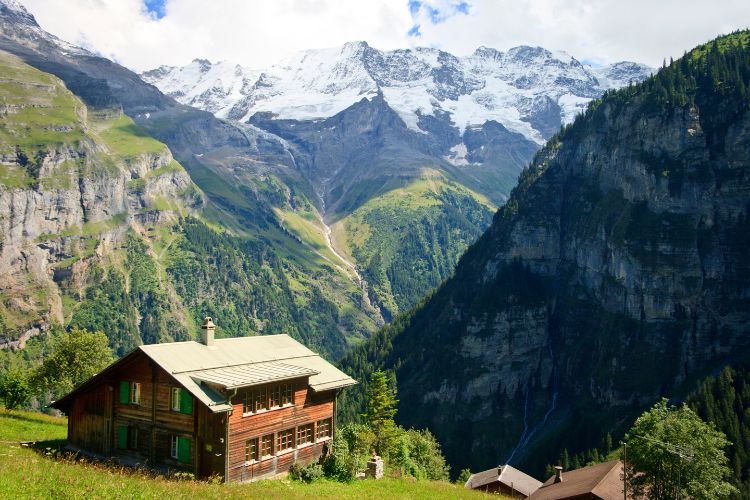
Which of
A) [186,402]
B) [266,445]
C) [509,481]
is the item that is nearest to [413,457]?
[509,481]

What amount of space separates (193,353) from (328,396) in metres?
12.0

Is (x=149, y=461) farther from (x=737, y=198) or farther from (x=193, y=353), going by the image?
(x=737, y=198)

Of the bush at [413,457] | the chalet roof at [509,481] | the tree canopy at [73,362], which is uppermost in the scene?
the tree canopy at [73,362]

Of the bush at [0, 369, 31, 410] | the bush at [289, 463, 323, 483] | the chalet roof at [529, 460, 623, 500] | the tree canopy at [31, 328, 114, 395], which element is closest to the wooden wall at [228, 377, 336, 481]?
the bush at [289, 463, 323, 483]

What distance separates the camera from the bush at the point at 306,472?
4953 centimetres

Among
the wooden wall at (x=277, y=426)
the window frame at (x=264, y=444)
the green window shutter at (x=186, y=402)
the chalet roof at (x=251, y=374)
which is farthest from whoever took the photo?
the window frame at (x=264, y=444)

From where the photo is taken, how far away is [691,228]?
606 ft

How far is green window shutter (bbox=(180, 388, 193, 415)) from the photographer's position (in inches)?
1885

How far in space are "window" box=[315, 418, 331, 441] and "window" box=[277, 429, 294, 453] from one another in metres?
2.83

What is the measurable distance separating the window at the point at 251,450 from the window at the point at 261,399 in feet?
7.64

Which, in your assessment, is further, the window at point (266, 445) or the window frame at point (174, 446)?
the window at point (266, 445)

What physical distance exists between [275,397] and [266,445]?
353cm

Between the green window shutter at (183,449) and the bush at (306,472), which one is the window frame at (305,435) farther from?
the green window shutter at (183,449)

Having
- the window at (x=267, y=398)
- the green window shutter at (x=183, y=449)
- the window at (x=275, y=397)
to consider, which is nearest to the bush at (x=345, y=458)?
the window at (x=267, y=398)
